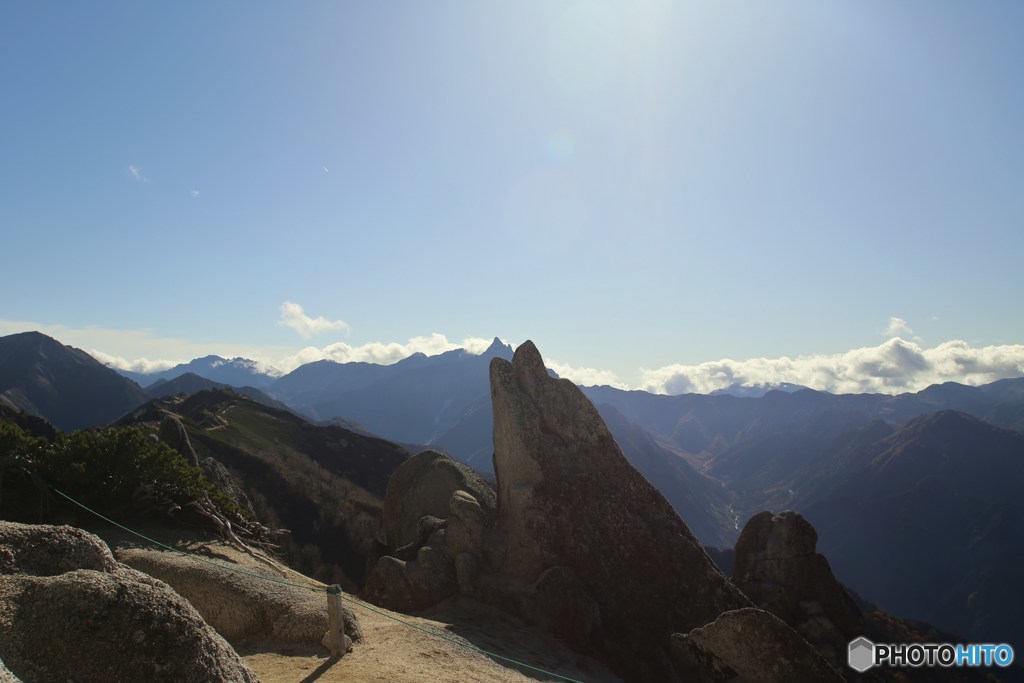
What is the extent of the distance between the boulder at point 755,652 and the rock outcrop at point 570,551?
13.5 feet

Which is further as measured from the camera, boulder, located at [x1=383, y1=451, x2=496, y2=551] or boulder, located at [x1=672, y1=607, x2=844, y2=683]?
boulder, located at [x1=383, y1=451, x2=496, y2=551]

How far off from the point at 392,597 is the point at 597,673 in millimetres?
8143

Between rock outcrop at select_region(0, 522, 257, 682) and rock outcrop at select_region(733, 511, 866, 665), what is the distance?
25.2m

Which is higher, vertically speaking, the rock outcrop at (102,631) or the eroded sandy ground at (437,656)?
the rock outcrop at (102,631)

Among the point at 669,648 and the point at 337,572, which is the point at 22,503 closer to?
the point at 669,648

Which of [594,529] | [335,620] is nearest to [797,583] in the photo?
[594,529]

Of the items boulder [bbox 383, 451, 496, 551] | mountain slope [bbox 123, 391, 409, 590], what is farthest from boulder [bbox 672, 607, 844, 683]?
mountain slope [bbox 123, 391, 409, 590]

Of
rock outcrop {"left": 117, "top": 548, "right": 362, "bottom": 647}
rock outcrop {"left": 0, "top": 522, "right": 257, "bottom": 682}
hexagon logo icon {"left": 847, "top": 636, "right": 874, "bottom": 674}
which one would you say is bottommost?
hexagon logo icon {"left": 847, "top": 636, "right": 874, "bottom": 674}

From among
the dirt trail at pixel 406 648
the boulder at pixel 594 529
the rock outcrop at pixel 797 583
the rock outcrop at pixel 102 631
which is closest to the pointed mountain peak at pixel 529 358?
the boulder at pixel 594 529

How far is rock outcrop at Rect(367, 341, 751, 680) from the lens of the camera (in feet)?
73.4

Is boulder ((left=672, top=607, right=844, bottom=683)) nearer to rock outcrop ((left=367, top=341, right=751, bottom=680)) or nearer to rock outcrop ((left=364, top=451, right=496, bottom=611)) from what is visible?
rock outcrop ((left=367, top=341, right=751, bottom=680))

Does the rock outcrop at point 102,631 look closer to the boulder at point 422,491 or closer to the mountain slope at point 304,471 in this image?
the boulder at point 422,491

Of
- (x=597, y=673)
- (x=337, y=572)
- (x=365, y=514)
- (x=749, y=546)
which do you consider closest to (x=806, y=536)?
(x=749, y=546)

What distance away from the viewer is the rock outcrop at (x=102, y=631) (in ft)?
24.2
